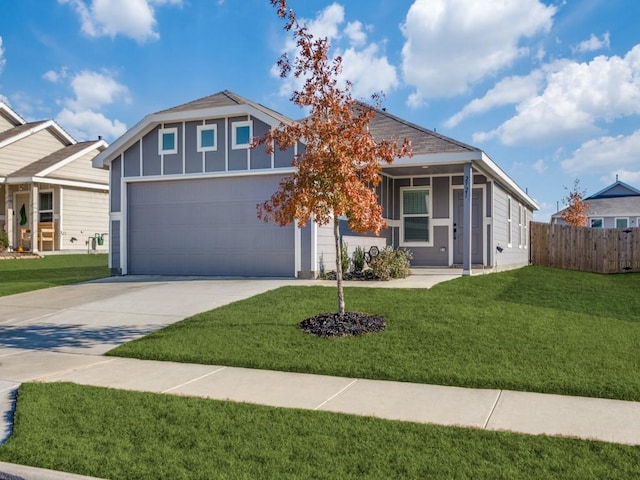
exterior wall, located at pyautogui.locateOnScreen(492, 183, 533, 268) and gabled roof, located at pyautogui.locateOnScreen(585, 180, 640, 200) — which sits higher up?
gabled roof, located at pyautogui.locateOnScreen(585, 180, 640, 200)

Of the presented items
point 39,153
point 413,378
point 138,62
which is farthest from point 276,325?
point 39,153

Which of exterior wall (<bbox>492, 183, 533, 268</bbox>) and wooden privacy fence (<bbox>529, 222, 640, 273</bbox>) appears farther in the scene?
wooden privacy fence (<bbox>529, 222, 640, 273</bbox>)

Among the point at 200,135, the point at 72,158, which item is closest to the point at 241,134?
the point at 200,135

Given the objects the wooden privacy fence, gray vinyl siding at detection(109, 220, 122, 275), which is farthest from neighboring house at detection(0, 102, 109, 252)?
the wooden privacy fence

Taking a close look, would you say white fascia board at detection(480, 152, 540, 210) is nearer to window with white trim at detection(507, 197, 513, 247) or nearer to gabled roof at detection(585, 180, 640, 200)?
window with white trim at detection(507, 197, 513, 247)

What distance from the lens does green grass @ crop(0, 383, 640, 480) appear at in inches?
148

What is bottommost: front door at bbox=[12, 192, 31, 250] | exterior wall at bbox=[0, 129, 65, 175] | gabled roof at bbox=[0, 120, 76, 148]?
front door at bbox=[12, 192, 31, 250]

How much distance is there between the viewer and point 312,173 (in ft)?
27.8

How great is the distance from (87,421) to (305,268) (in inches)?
386

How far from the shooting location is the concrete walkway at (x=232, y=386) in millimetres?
4824

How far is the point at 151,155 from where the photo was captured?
16469 millimetres

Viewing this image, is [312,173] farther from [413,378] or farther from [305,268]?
[305,268]

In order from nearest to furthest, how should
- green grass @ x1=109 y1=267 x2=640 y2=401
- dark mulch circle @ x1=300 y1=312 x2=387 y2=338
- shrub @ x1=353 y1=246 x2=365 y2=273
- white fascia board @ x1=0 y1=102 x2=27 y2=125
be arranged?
green grass @ x1=109 y1=267 x2=640 y2=401 < dark mulch circle @ x1=300 y1=312 x2=387 y2=338 < shrub @ x1=353 y1=246 x2=365 y2=273 < white fascia board @ x1=0 y1=102 x2=27 y2=125

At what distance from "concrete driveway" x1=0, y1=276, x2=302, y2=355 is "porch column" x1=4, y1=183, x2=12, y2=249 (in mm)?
16157
